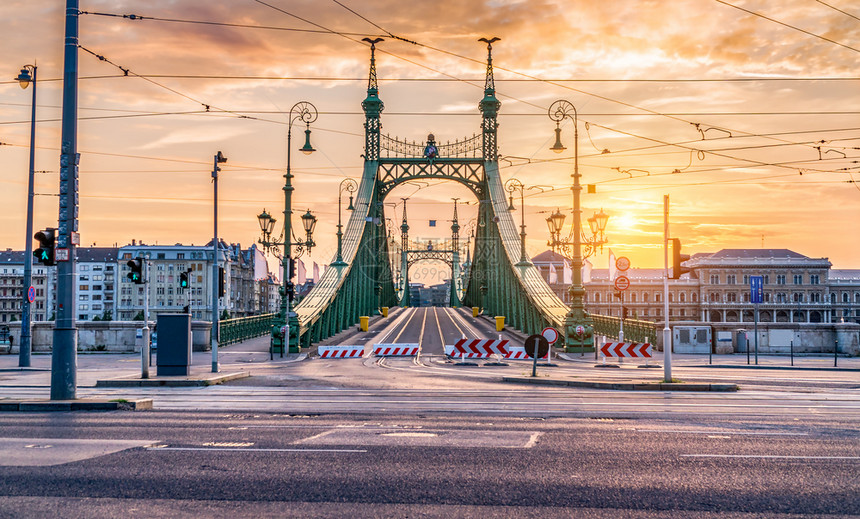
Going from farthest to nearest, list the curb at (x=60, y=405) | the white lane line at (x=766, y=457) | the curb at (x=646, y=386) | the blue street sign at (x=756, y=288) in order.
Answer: the blue street sign at (x=756, y=288) < the curb at (x=646, y=386) < the curb at (x=60, y=405) < the white lane line at (x=766, y=457)

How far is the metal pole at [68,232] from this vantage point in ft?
48.6

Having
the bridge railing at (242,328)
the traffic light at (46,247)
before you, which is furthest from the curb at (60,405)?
the bridge railing at (242,328)

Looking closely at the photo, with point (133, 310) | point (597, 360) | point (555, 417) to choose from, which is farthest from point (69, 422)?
point (133, 310)

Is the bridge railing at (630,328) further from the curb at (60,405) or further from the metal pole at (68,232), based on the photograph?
the metal pole at (68,232)

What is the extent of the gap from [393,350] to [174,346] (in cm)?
1340

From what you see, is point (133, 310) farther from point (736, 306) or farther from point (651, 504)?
point (651, 504)

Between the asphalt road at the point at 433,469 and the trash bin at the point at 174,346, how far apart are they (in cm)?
931

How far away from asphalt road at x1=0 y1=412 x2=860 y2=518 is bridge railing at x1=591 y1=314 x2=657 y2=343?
26.1m

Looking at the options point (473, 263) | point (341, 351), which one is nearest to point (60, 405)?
point (341, 351)

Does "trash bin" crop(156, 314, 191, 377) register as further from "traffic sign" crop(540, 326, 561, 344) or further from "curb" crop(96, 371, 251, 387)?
"traffic sign" crop(540, 326, 561, 344)

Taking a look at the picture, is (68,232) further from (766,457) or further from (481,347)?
(481,347)

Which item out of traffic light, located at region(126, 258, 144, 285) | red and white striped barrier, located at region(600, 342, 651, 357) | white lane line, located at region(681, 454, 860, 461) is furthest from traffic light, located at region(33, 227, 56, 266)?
red and white striped barrier, located at region(600, 342, 651, 357)

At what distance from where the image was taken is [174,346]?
874 inches

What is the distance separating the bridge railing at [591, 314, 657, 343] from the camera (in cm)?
3869
